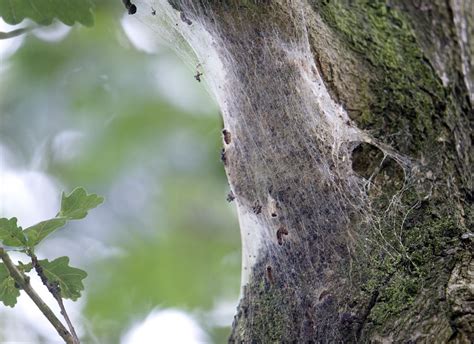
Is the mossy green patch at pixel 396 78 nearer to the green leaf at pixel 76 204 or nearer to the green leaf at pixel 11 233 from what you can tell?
the green leaf at pixel 76 204

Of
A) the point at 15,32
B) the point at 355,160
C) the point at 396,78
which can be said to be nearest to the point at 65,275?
the point at 15,32

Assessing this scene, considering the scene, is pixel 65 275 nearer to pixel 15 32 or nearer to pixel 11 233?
pixel 11 233

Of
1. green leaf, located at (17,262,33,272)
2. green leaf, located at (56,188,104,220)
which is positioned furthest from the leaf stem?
green leaf, located at (56,188,104,220)

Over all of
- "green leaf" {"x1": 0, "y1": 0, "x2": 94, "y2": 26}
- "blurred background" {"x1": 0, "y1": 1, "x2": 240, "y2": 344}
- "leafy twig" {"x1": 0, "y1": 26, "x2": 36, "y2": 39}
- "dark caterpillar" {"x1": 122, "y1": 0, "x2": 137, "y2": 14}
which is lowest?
"blurred background" {"x1": 0, "y1": 1, "x2": 240, "y2": 344}

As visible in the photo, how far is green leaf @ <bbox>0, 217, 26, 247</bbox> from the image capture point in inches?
68.6

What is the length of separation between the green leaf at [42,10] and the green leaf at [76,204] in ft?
1.65

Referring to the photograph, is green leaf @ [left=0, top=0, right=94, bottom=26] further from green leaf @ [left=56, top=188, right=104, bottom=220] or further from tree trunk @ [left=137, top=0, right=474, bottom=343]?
green leaf @ [left=56, top=188, right=104, bottom=220]

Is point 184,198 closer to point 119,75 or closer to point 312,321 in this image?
point 119,75

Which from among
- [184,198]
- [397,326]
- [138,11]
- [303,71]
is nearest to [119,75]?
[184,198]

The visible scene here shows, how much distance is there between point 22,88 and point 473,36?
3.07m

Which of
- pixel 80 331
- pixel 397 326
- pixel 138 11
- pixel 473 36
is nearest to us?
pixel 397 326

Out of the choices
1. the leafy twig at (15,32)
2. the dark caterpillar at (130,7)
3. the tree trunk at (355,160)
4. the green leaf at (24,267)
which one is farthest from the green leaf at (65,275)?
the dark caterpillar at (130,7)

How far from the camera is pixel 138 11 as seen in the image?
243cm

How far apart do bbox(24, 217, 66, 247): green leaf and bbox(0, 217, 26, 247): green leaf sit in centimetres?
2
